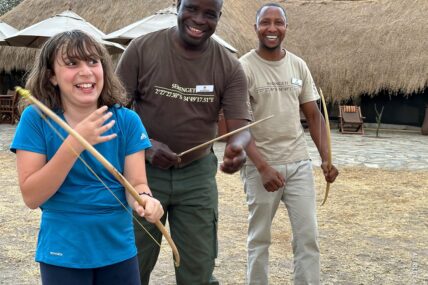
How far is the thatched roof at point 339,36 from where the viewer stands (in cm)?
1833

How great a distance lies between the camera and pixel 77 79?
2.05m

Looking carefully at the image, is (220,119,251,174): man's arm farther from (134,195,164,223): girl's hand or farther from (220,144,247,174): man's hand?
(134,195,164,223): girl's hand

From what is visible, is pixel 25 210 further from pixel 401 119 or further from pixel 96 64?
pixel 401 119

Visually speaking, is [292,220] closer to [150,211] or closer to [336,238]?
[150,211]

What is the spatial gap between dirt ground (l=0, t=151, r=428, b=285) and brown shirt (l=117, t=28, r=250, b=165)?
5.69 feet

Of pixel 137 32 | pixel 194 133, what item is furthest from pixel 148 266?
pixel 137 32

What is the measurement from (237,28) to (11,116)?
7859 millimetres

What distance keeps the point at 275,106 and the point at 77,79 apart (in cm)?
180

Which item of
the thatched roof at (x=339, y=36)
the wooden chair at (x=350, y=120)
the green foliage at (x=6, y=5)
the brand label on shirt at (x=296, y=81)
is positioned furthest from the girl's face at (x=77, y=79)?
the green foliage at (x=6, y=5)

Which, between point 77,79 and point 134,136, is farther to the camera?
point 134,136

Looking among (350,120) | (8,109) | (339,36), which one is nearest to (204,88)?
(8,109)

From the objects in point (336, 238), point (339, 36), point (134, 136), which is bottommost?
point (336, 238)

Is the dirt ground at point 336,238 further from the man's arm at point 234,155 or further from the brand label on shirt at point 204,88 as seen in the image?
the brand label on shirt at point 204,88

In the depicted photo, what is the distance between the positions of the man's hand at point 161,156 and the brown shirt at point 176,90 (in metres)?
0.15
